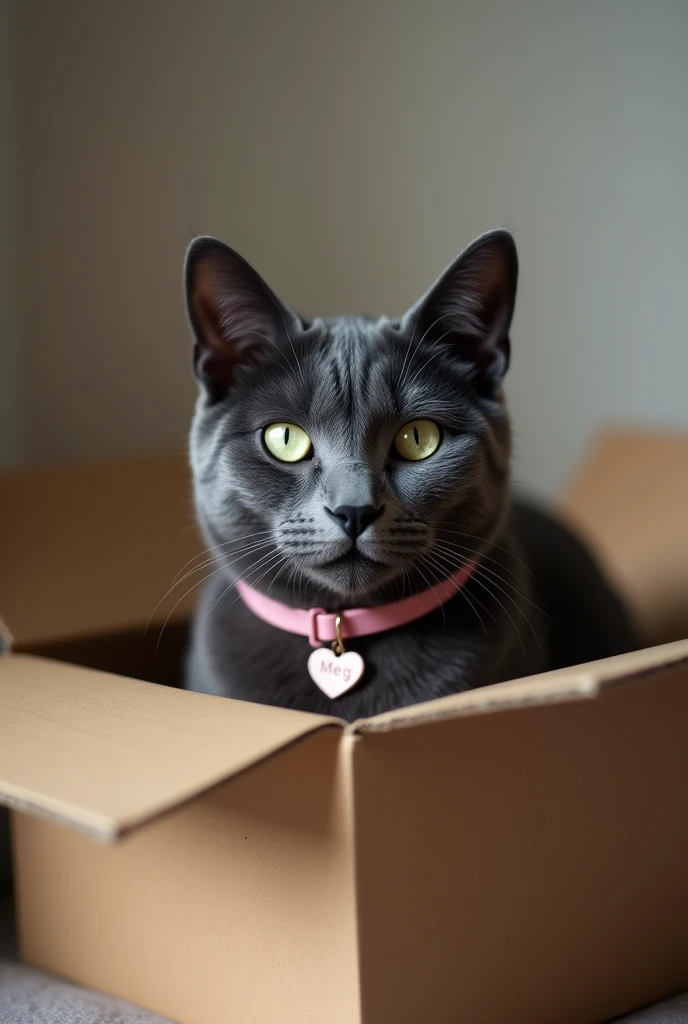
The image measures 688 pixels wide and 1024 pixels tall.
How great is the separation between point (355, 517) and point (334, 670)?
0.63ft

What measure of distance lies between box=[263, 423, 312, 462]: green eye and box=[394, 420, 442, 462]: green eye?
3.5 inches

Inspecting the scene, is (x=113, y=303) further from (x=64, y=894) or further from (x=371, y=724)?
(x=371, y=724)

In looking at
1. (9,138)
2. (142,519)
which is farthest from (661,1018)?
(9,138)

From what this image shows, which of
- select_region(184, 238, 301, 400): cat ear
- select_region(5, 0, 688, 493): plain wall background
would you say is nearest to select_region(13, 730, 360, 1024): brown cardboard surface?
select_region(184, 238, 301, 400): cat ear

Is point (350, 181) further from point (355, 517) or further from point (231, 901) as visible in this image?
point (231, 901)

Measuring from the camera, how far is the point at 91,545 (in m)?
1.39

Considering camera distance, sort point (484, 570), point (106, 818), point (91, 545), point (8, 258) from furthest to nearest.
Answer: point (8, 258)
point (91, 545)
point (484, 570)
point (106, 818)

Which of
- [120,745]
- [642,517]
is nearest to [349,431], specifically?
[120,745]

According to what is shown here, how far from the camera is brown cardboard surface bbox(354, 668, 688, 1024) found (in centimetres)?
78

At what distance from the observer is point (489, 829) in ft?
2.76

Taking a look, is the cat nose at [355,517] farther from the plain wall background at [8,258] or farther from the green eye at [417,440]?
the plain wall background at [8,258]

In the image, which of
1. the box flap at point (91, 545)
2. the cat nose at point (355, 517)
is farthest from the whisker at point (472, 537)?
the box flap at point (91, 545)

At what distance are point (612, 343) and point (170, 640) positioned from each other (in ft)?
3.42

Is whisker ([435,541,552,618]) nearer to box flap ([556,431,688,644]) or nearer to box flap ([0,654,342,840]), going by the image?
box flap ([0,654,342,840])
